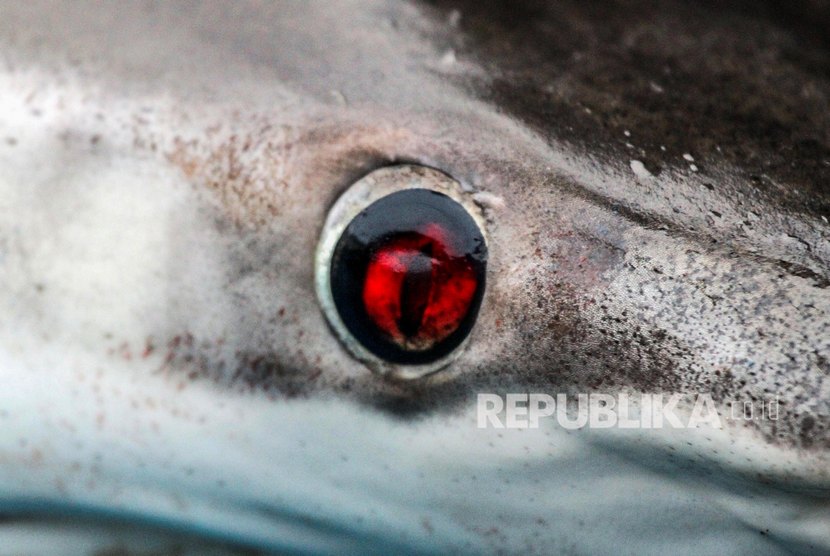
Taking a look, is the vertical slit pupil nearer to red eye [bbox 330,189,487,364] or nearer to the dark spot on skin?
red eye [bbox 330,189,487,364]

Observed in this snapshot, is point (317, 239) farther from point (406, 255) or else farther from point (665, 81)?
point (665, 81)

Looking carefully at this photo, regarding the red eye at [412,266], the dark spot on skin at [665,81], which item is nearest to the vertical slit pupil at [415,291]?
the red eye at [412,266]

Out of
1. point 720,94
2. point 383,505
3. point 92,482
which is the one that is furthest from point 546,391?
point 92,482

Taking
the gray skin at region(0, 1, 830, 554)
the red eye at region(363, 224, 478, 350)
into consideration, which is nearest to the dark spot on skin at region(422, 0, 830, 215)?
the gray skin at region(0, 1, 830, 554)

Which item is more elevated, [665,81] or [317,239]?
[665,81]

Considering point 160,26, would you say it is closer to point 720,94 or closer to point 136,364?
point 136,364


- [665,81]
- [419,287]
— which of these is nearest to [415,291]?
[419,287]
